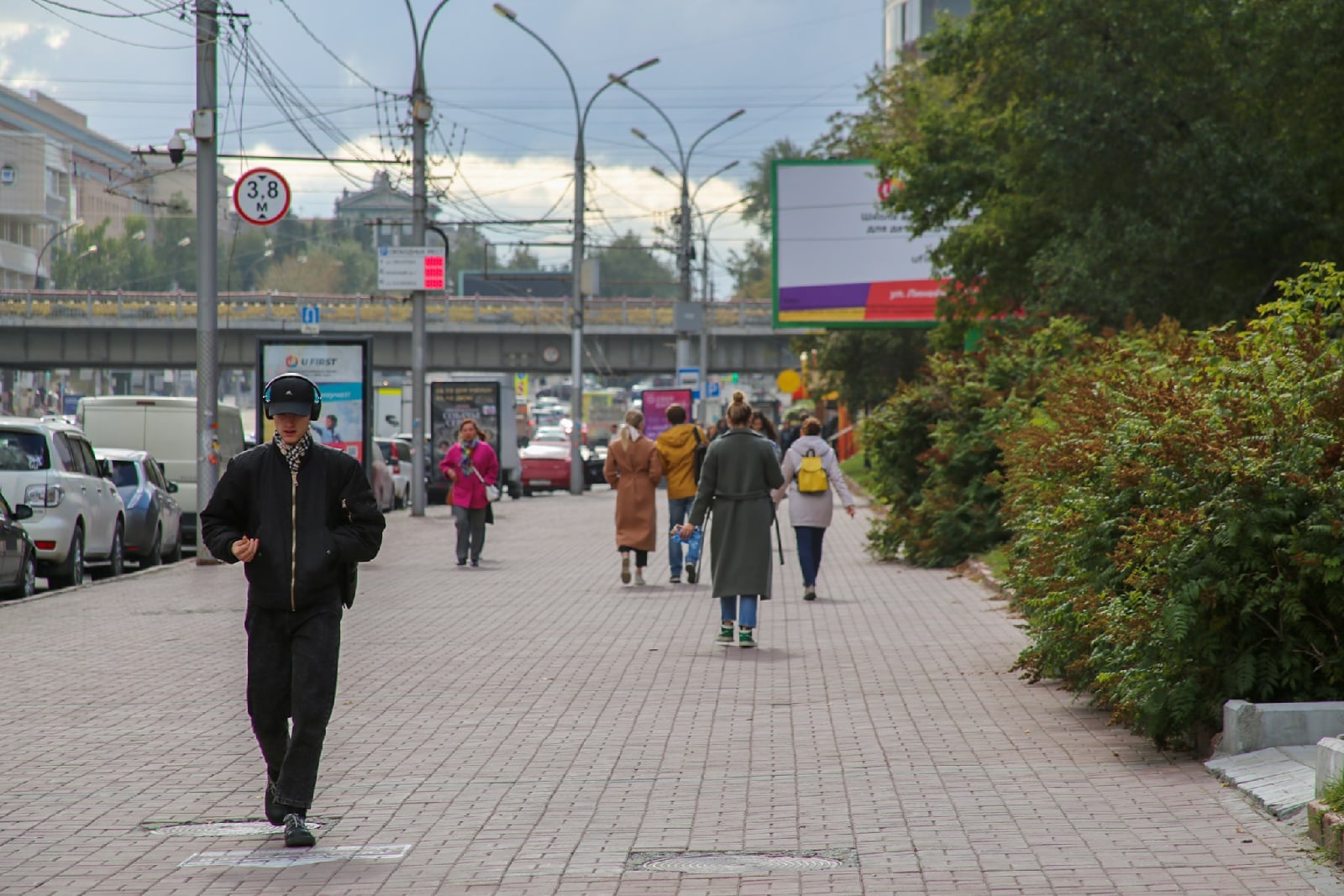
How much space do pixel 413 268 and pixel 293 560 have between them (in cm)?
2636

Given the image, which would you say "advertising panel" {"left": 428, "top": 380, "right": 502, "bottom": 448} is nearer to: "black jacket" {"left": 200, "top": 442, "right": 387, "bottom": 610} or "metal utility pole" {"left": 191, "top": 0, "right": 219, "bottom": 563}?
"metal utility pole" {"left": 191, "top": 0, "right": 219, "bottom": 563}

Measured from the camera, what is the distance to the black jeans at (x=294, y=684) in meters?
6.52

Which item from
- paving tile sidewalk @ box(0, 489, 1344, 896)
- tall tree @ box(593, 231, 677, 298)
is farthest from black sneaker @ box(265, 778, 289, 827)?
tall tree @ box(593, 231, 677, 298)

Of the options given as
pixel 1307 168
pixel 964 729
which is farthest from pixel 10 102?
pixel 964 729

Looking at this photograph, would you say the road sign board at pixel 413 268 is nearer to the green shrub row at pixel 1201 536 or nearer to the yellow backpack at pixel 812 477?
the yellow backpack at pixel 812 477

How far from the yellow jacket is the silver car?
6.49 m

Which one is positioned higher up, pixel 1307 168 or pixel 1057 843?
pixel 1307 168

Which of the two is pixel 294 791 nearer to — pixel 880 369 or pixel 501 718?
pixel 501 718

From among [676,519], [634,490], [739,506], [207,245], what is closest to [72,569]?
[207,245]

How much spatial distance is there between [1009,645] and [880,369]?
3962 cm

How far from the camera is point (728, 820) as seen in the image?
690 centimetres

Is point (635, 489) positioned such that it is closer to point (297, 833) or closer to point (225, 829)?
point (225, 829)

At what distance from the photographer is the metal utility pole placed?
69.1ft

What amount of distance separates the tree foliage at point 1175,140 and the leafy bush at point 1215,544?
14815mm
